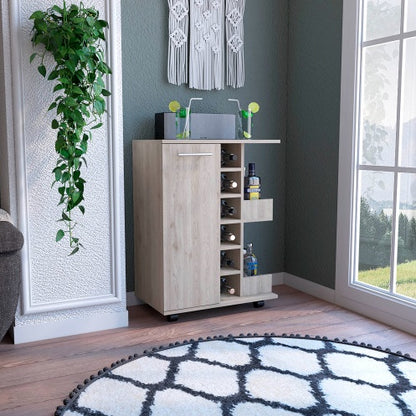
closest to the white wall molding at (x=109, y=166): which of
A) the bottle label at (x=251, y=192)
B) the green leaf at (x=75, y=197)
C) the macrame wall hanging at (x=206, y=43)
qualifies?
the green leaf at (x=75, y=197)

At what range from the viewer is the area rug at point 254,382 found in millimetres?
1934

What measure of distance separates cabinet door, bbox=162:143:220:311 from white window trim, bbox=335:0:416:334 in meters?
0.70

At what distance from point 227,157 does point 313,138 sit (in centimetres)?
60

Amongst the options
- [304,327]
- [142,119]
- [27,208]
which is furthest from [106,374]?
[142,119]

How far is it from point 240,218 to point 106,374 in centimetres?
114

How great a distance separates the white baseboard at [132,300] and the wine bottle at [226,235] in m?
0.58

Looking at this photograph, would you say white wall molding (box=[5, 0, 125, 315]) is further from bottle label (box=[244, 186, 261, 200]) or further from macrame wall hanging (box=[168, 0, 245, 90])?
bottle label (box=[244, 186, 261, 200])

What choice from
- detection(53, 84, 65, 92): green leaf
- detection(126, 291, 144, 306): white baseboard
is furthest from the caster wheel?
detection(53, 84, 65, 92): green leaf

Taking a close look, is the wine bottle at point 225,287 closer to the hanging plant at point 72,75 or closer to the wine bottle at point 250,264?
the wine bottle at point 250,264

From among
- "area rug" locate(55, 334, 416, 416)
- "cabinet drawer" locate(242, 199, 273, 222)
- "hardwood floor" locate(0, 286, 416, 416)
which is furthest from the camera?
"cabinet drawer" locate(242, 199, 273, 222)

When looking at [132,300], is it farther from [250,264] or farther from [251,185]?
[251,185]

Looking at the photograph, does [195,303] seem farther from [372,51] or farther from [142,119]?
[372,51]

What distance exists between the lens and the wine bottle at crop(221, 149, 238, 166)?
3.00 m

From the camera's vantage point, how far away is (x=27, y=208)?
2.58 m
